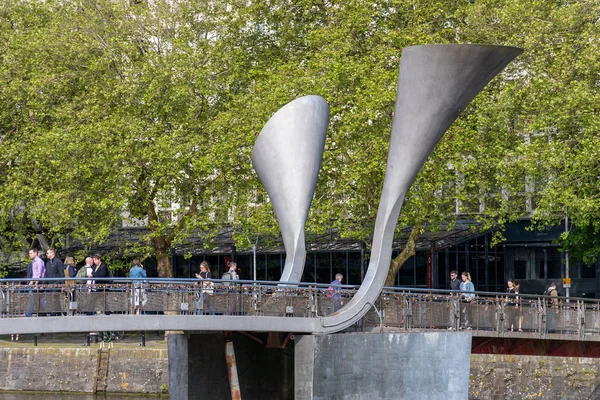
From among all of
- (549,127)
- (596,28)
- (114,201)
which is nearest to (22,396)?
(114,201)

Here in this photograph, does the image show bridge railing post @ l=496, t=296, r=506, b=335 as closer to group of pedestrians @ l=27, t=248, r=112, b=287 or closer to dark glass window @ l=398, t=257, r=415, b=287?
group of pedestrians @ l=27, t=248, r=112, b=287

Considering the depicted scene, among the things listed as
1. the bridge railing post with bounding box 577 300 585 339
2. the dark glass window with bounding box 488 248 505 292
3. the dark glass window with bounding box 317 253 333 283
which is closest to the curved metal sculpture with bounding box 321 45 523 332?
the bridge railing post with bounding box 577 300 585 339

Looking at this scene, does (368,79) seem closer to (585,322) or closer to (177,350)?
(585,322)

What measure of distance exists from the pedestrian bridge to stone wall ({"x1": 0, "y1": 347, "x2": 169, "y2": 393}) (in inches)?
408

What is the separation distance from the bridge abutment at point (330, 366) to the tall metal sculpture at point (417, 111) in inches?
24.9

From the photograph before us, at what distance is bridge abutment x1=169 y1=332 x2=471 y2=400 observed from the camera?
2505 cm

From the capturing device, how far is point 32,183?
4206 centimetres

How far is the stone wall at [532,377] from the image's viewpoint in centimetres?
3388

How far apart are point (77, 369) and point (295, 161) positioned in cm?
1254

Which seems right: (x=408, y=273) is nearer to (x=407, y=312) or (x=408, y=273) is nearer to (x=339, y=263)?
(x=339, y=263)

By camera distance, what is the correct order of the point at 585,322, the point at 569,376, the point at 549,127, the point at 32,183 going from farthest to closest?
the point at 32,183, the point at 549,127, the point at 569,376, the point at 585,322

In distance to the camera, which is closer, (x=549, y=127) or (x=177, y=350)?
(x=177, y=350)

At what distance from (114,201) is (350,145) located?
7.56 meters

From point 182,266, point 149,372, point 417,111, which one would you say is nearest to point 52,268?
point 417,111
